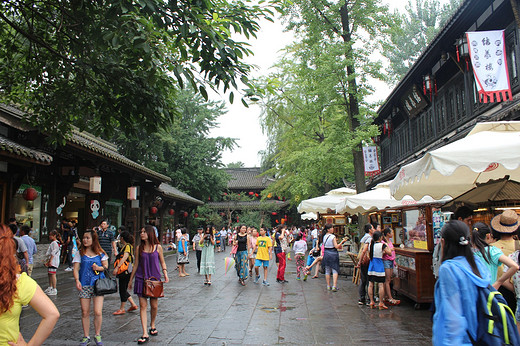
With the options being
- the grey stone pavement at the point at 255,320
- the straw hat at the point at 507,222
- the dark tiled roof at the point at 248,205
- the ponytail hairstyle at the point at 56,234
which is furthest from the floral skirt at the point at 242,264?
the dark tiled roof at the point at 248,205

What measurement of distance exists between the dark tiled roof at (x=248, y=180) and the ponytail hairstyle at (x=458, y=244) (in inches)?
1678

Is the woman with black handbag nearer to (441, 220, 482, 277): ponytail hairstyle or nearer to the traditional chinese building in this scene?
(441, 220, 482, 277): ponytail hairstyle

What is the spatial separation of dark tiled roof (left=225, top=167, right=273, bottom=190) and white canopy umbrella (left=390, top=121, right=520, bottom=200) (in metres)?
38.4

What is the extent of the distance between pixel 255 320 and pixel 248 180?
41995 millimetres

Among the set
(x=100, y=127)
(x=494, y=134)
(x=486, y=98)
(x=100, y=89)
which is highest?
(x=486, y=98)

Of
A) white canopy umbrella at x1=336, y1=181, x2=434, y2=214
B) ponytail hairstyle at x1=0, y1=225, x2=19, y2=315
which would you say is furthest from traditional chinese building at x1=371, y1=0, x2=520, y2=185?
ponytail hairstyle at x1=0, y1=225, x2=19, y2=315

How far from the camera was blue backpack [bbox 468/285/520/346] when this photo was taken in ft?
8.23

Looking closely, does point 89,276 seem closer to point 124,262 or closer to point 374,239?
point 124,262

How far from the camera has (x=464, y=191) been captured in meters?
8.40

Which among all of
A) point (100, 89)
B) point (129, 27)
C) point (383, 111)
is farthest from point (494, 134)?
point (383, 111)

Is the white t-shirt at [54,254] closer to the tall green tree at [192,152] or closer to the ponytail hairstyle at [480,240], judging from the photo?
the ponytail hairstyle at [480,240]

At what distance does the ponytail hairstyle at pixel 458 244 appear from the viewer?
2.80m

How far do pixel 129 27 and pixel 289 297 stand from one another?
695 centimetres

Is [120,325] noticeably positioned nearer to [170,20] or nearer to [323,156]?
[170,20]
